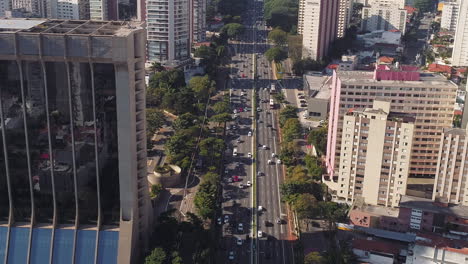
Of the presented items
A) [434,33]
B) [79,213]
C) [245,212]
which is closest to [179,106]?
[245,212]

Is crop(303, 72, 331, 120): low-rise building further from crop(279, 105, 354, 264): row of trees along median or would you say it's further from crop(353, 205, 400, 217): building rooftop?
crop(353, 205, 400, 217): building rooftop

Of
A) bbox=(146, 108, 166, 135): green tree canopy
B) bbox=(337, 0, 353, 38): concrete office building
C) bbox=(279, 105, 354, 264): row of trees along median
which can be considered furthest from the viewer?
bbox=(337, 0, 353, 38): concrete office building

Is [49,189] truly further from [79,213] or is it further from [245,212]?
[245,212]

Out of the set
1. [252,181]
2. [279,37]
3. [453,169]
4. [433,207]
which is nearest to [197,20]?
[279,37]

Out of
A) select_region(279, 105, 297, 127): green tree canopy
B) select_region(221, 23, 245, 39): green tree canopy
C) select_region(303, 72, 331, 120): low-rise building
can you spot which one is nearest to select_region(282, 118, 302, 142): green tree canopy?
select_region(279, 105, 297, 127): green tree canopy

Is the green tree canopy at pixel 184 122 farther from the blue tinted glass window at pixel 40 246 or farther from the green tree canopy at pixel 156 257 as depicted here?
the blue tinted glass window at pixel 40 246

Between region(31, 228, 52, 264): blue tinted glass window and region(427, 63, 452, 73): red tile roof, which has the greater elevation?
region(427, 63, 452, 73): red tile roof
